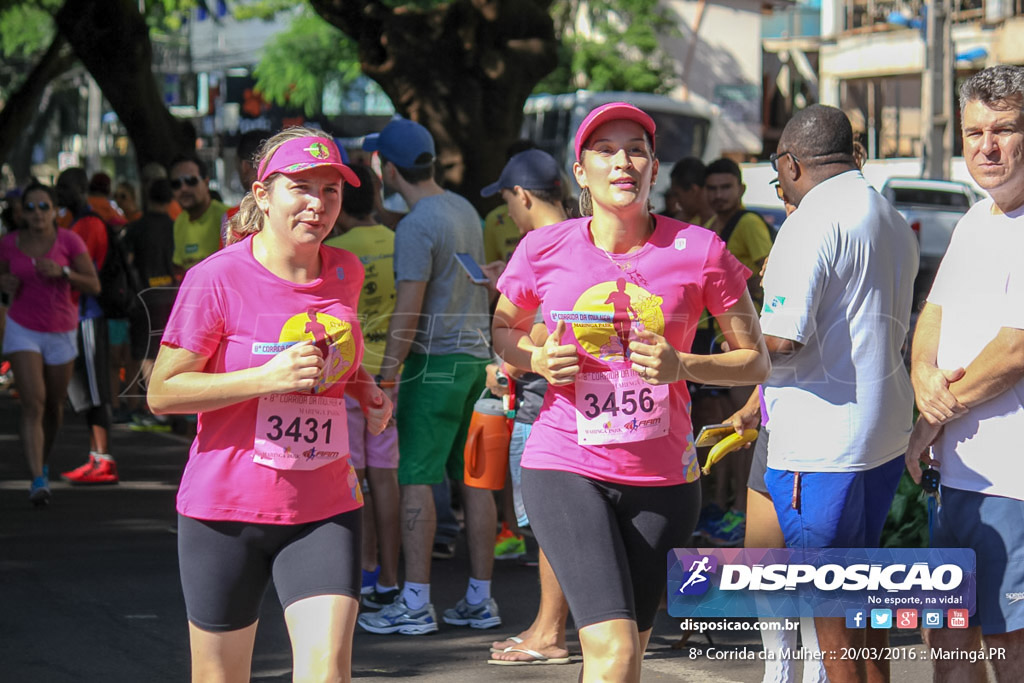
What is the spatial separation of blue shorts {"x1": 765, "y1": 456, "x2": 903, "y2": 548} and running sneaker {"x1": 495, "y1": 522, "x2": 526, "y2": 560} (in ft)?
12.0

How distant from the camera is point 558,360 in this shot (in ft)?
13.1

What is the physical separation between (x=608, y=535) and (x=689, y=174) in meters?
5.49

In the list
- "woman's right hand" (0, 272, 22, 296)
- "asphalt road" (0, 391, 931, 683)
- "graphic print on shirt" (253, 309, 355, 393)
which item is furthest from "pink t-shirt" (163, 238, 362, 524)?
"woman's right hand" (0, 272, 22, 296)

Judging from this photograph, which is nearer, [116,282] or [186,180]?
[186,180]

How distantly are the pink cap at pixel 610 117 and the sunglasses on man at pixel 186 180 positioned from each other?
217 inches

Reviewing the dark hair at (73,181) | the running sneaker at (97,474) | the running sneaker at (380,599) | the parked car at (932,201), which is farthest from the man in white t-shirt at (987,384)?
the parked car at (932,201)

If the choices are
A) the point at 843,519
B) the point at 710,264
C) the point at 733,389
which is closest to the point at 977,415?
the point at 843,519

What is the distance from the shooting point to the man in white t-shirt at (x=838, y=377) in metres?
4.59

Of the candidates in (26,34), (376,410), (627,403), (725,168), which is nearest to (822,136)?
(627,403)

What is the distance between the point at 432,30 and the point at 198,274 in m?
8.93

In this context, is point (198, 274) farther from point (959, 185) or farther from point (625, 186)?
point (959, 185)

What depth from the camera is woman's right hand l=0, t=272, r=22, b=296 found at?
9727 mm

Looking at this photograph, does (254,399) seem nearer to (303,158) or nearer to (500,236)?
(303,158)
